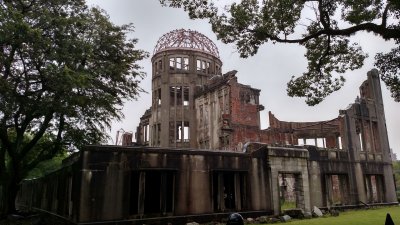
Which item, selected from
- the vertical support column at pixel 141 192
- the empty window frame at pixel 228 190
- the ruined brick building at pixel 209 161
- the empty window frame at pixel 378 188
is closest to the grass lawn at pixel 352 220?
the ruined brick building at pixel 209 161

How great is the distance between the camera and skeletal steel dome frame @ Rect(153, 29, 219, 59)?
3672 cm

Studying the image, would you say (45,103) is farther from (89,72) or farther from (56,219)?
(56,219)

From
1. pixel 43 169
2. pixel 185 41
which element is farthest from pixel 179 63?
pixel 43 169

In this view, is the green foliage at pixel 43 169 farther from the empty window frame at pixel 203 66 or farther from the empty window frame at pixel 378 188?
the empty window frame at pixel 378 188

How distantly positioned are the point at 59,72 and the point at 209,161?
28.1 feet

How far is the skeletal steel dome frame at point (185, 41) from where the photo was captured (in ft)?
120

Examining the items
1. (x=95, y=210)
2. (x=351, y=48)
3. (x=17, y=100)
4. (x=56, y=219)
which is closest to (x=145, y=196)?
(x=95, y=210)

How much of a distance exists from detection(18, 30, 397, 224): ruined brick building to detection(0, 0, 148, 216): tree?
9.99 ft

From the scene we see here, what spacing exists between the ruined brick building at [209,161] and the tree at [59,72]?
305 centimetres

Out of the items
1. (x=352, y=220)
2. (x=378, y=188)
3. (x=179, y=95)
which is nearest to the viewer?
(x=352, y=220)

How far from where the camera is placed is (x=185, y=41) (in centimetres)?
3672

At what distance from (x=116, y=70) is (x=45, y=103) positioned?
188 inches

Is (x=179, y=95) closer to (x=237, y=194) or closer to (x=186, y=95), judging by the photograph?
(x=186, y=95)

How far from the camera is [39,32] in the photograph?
16.0m
